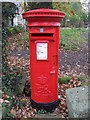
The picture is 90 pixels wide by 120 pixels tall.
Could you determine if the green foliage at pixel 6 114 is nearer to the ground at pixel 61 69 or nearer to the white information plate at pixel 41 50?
the ground at pixel 61 69

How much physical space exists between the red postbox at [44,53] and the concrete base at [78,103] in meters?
0.39

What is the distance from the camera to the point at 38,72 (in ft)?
9.64

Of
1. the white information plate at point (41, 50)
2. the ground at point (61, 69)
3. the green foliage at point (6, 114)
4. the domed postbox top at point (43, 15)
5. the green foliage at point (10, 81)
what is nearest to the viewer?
the green foliage at point (6, 114)

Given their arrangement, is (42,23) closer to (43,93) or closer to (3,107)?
(43,93)

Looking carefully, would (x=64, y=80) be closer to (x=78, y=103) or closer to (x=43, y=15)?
(x=78, y=103)

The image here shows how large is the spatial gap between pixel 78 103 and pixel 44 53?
3.14 feet

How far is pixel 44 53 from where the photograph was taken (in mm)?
2836

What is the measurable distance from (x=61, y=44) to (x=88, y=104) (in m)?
6.00

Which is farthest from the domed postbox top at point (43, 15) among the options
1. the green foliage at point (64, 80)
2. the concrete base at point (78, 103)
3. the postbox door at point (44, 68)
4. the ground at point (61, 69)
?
the green foliage at point (64, 80)

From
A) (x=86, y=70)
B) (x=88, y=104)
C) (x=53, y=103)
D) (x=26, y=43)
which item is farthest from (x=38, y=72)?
(x=26, y=43)

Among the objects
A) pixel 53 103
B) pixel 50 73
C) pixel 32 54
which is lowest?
pixel 53 103

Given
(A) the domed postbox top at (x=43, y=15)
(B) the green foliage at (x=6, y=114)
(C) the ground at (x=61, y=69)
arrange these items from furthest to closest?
1. (C) the ground at (x=61, y=69)
2. (A) the domed postbox top at (x=43, y=15)
3. (B) the green foliage at (x=6, y=114)

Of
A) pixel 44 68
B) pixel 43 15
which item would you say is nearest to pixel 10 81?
pixel 44 68

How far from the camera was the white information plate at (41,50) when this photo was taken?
2.80 m
